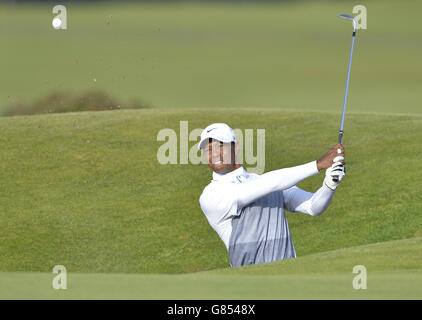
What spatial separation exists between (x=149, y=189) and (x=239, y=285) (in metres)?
7.66

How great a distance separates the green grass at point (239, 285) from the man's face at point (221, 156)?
1222mm

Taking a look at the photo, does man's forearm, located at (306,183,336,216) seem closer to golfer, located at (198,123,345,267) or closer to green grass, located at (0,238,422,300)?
golfer, located at (198,123,345,267)

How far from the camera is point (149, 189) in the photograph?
1319cm

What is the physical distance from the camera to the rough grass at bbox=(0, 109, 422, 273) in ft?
37.6

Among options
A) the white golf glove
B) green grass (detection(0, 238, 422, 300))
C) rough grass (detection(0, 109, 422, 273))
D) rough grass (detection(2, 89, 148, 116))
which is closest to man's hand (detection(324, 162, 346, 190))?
the white golf glove

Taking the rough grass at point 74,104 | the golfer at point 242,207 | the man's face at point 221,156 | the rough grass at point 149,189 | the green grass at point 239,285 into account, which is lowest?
the green grass at point 239,285

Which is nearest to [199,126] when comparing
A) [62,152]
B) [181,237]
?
[62,152]

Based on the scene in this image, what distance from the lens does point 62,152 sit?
1445 cm

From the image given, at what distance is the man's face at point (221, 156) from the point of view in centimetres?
764

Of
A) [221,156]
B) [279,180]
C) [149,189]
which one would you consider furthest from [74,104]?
[279,180]

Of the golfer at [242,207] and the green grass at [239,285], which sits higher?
the golfer at [242,207]

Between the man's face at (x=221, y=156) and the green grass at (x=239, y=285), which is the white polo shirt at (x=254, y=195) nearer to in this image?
the man's face at (x=221, y=156)

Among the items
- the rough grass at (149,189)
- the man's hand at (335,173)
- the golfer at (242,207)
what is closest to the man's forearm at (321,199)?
the golfer at (242,207)
